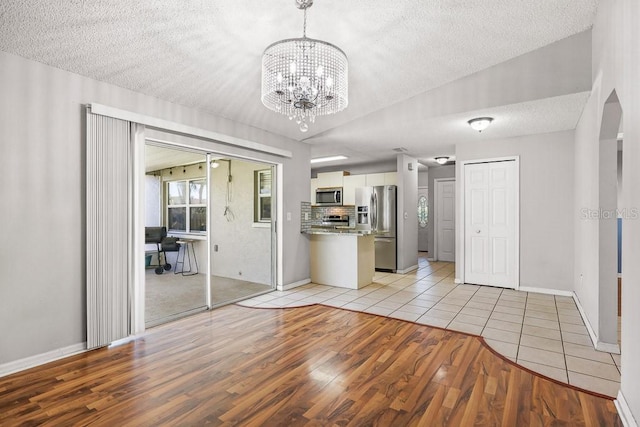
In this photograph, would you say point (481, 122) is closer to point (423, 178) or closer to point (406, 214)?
point (406, 214)

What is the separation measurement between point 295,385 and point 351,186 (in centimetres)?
568

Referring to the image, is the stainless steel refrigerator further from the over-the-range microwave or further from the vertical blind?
the vertical blind

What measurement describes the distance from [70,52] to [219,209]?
2315mm

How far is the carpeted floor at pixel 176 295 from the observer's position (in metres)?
3.66

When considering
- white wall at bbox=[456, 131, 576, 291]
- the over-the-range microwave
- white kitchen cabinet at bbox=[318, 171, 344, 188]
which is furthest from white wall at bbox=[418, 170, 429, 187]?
white wall at bbox=[456, 131, 576, 291]

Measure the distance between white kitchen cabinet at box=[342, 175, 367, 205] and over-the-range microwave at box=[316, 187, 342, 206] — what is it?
12 cm

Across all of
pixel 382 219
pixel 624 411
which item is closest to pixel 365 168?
pixel 382 219

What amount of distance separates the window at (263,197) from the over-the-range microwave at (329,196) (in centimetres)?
284

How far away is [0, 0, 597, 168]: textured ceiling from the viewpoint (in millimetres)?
2389

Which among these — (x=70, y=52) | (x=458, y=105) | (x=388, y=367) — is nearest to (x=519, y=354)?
(x=388, y=367)

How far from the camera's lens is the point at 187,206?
399 centimetres

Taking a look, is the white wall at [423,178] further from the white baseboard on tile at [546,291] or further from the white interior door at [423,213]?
the white baseboard on tile at [546,291]

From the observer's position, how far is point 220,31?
2.70 meters

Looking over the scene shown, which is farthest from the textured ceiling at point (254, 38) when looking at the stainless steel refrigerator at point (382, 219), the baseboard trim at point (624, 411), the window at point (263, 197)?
the stainless steel refrigerator at point (382, 219)
